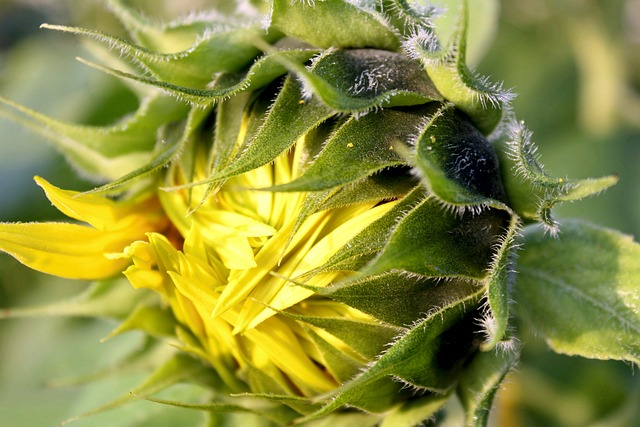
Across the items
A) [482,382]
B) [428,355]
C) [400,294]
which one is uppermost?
[400,294]

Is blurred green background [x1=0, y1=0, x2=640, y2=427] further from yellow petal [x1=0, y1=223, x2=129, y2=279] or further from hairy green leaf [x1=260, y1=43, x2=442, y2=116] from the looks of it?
hairy green leaf [x1=260, y1=43, x2=442, y2=116]

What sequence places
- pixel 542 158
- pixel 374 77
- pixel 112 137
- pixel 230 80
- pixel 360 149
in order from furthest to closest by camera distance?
pixel 542 158, pixel 112 137, pixel 230 80, pixel 374 77, pixel 360 149

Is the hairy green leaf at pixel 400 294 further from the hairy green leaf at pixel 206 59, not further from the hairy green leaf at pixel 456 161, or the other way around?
the hairy green leaf at pixel 206 59

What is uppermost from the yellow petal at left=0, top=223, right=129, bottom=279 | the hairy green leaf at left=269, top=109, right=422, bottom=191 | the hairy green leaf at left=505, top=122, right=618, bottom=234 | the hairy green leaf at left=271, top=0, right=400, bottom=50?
the hairy green leaf at left=271, top=0, right=400, bottom=50

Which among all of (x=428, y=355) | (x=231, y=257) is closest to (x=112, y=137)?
(x=231, y=257)

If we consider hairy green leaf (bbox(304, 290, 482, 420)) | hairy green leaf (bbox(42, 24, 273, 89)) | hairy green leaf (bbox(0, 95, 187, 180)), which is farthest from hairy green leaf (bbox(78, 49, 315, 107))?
hairy green leaf (bbox(304, 290, 482, 420))

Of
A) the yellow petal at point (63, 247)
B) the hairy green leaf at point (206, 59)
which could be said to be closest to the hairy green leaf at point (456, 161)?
the hairy green leaf at point (206, 59)

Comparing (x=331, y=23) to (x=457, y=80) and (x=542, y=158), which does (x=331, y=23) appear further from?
(x=542, y=158)

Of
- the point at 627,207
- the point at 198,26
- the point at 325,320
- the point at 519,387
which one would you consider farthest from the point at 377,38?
the point at 627,207

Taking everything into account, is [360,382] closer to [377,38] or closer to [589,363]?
[377,38]
